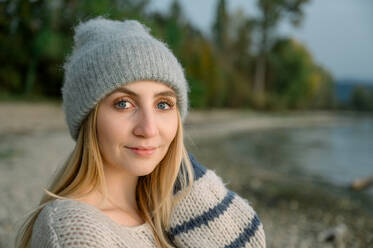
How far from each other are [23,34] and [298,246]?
2048 cm

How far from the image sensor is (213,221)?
1.89 meters

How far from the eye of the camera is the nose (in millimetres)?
1739

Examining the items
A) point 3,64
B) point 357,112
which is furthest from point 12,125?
point 357,112

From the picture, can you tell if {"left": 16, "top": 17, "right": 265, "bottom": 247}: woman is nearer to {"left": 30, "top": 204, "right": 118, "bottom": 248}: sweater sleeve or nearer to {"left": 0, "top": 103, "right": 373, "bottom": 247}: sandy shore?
{"left": 30, "top": 204, "right": 118, "bottom": 248}: sweater sleeve

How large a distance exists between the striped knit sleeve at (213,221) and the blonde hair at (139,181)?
0.17 feet

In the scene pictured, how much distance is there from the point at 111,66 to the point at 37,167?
7993 millimetres

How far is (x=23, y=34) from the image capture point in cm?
2166

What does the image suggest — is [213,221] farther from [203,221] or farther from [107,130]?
[107,130]

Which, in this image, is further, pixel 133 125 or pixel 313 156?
pixel 313 156

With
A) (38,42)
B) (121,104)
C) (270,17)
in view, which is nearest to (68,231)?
(121,104)

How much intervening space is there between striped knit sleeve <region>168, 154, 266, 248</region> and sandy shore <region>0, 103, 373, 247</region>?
51cm

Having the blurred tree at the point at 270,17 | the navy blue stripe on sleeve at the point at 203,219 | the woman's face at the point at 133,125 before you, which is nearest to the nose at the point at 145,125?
the woman's face at the point at 133,125

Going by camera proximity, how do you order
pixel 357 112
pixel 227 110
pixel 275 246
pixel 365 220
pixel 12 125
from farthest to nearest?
pixel 357 112
pixel 227 110
pixel 12 125
pixel 365 220
pixel 275 246

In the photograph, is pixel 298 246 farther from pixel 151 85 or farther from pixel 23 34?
pixel 23 34
